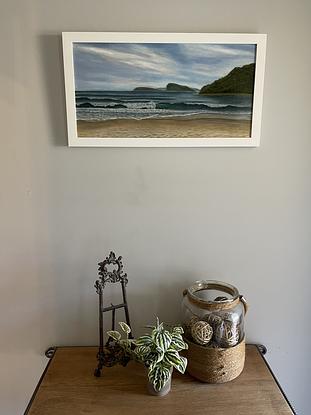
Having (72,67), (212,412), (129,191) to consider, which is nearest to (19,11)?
(72,67)

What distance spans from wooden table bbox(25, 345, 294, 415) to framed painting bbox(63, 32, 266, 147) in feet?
2.65

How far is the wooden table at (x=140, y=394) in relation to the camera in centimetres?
106

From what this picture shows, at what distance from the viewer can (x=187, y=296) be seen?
1.24m

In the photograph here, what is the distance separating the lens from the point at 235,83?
1219mm

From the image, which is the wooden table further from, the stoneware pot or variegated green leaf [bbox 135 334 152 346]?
variegated green leaf [bbox 135 334 152 346]

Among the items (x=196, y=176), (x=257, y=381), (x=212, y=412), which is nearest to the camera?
(x=212, y=412)

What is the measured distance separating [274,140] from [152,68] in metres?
0.51

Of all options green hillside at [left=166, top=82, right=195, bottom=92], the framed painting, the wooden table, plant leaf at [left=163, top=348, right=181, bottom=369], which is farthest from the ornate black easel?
green hillside at [left=166, top=82, right=195, bottom=92]

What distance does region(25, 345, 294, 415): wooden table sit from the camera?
1.06 meters

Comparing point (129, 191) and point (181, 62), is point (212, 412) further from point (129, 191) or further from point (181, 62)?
point (181, 62)

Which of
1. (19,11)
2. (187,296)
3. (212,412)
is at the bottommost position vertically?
(212,412)

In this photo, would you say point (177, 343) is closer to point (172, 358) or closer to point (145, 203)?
point (172, 358)

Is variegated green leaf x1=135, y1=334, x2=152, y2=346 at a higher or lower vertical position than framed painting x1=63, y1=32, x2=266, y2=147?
lower

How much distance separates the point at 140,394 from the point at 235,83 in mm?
1092
